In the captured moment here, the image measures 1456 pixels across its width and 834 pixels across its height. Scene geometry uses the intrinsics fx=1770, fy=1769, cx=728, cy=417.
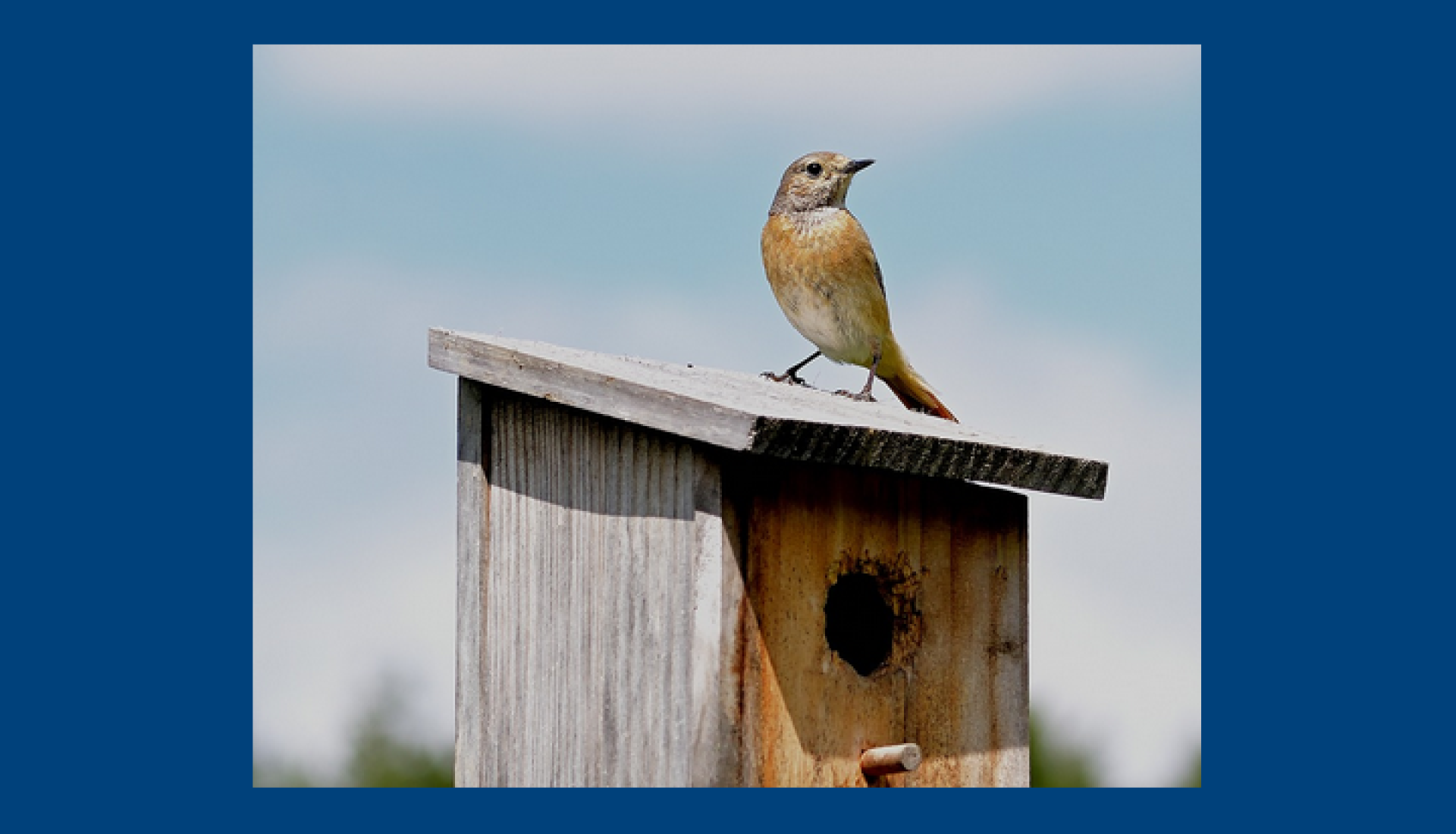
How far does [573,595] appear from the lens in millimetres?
3889

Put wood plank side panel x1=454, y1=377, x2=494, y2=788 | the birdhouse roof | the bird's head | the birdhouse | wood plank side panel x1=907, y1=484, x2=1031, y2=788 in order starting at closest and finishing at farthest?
the birdhouse roof < the birdhouse < wood plank side panel x1=907, y1=484, x2=1031, y2=788 < wood plank side panel x1=454, y1=377, x2=494, y2=788 < the bird's head

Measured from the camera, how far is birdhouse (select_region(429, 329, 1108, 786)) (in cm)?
348

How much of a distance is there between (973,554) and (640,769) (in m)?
0.93

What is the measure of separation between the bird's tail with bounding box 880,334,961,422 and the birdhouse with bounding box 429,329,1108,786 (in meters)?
2.28

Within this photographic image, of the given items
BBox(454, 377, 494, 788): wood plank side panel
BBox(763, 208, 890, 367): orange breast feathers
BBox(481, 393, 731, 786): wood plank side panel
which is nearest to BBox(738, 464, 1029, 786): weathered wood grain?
BBox(481, 393, 731, 786): wood plank side panel

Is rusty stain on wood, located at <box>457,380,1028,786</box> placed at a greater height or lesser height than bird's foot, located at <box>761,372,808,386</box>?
lesser

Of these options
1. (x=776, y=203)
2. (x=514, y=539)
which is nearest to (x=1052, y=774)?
(x=776, y=203)

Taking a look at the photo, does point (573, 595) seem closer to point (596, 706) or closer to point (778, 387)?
point (596, 706)

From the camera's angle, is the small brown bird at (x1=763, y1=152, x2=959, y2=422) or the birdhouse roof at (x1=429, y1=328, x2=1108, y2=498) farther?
the small brown bird at (x1=763, y1=152, x2=959, y2=422)

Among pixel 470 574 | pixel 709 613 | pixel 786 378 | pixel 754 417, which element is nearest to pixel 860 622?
pixel 709 613

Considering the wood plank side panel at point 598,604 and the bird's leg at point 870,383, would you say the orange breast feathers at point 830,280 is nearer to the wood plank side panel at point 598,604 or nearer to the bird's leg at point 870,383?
the bird's leg at point 870,383

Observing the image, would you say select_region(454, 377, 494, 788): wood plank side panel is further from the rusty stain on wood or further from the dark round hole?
the dark round hole

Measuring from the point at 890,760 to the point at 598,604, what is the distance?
0.71 metres

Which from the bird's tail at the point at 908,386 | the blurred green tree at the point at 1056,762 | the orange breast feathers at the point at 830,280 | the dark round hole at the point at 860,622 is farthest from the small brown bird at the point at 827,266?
the dark round hole at the point at 860,622
